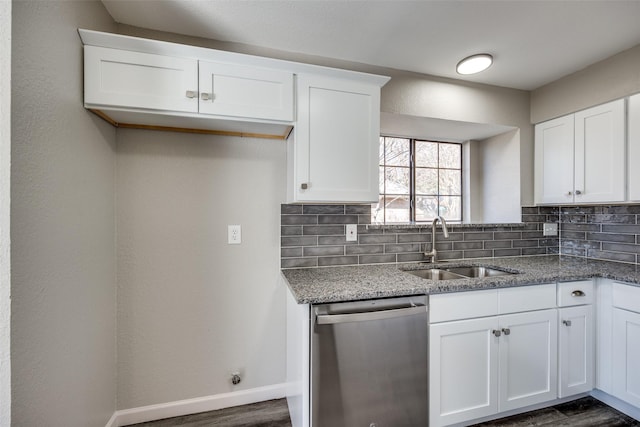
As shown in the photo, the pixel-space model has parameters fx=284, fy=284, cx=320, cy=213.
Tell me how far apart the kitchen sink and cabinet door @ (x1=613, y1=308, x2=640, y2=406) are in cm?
63

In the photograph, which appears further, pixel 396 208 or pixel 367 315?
pixel 396 208

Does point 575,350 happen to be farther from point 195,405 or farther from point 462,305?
point 195,405

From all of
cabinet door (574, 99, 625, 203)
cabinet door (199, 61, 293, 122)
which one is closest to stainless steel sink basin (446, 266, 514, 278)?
cabinet door (574, 99, 625, 203)

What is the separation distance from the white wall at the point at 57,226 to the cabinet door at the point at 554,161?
317cm

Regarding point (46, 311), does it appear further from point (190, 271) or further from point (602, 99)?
point (602, 99)

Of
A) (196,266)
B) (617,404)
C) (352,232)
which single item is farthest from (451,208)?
(196,266)

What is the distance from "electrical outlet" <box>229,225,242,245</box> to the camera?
1857 mm

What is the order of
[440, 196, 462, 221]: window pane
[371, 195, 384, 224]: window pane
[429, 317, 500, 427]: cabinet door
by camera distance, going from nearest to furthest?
[429, 317, 500, 427]: cabinet door
[371, 195, 384, 224]: window pane
[440, 196, 462, 221]: window pane

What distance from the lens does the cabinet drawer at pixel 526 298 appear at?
1.67 meters

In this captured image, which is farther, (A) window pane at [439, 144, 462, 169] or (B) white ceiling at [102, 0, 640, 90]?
(A) window pane at [439, 144, 462, 169]

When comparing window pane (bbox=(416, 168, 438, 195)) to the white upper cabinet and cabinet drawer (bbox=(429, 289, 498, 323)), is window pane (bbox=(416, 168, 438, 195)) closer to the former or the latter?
the white upper cabinet

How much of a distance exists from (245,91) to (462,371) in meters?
1.95

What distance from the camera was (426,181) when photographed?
8.79 ft

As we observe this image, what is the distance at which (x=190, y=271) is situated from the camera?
1.79m
